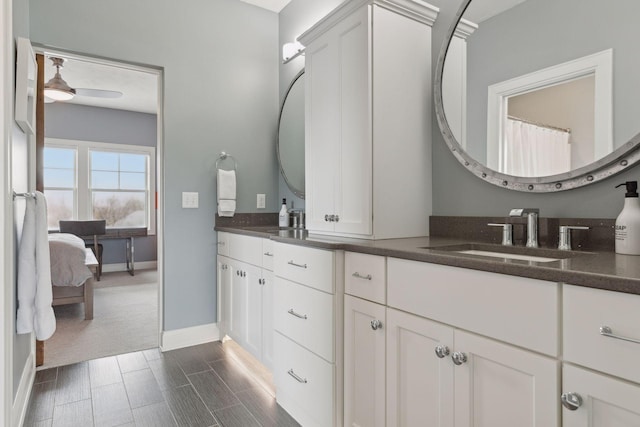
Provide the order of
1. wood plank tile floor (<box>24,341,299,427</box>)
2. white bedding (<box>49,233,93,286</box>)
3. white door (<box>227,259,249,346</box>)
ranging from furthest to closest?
1. white bedding (<box>49,233,93,286</box>)
2. white door (<box>227,259,249,346</box>)
3. wood plank tile floor (<box>24,341,299,427</box>)

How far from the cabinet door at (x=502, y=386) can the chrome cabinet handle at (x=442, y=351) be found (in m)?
0.05

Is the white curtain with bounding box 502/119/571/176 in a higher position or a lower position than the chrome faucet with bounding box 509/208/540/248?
higher

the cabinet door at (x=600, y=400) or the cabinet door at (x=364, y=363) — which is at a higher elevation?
the cabinet door at (x=600, y=400)

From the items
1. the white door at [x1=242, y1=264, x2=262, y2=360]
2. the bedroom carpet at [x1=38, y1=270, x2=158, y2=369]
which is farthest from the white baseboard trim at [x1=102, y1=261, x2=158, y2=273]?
the white door at [x1=242, y1=264, x2=262, y2=360]

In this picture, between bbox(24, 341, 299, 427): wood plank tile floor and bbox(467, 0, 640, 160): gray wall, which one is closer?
bbox(467, 0, 640, 160): gray wall

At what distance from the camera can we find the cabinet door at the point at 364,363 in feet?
4.77

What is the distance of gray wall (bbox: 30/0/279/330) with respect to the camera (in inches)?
106

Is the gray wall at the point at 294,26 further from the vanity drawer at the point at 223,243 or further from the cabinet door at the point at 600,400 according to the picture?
the cabinet door at the point at 600,400

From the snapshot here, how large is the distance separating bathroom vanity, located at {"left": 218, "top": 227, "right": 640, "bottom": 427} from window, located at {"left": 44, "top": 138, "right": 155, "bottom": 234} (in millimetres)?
5508

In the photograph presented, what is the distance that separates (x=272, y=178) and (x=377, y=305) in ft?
6.65

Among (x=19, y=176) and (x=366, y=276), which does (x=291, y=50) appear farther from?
(x=366, y=276)

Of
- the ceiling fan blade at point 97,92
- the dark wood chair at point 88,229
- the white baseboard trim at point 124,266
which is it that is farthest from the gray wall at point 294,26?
the white baseboard trim at point 124,266

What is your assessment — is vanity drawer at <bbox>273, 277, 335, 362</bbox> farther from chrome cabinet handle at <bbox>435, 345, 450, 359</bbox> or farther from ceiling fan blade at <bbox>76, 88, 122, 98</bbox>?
ceiling fan blade at <bbox>76, 88, 122, 98</bbox>

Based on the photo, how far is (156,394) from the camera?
2154 mm
